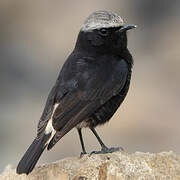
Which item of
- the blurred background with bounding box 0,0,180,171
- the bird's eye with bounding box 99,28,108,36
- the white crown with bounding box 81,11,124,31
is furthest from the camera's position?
the blurred background with bounding box 0,0,180,171

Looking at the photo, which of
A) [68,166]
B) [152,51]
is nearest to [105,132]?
[152,51]

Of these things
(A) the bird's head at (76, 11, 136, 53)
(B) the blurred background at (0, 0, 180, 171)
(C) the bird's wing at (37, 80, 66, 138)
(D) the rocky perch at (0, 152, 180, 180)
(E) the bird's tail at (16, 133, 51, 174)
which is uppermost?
(A) the bird's head at (76, 11, 136, 53)

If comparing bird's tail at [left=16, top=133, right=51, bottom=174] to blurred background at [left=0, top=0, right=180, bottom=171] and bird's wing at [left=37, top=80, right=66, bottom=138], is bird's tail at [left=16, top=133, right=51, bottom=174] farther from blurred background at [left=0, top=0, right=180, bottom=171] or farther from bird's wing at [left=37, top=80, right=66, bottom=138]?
blurred background at [left=0, top=0, right=180, bottom=171]

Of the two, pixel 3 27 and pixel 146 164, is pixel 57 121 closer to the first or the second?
pixel 146 164

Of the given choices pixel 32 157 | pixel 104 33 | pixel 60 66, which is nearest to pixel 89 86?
pixel 104 33

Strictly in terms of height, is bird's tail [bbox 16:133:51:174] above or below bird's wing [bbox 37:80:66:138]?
below

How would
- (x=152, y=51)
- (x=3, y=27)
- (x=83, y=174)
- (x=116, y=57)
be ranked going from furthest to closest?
(x=3, y=27) → (x=152, y=51) → (x=116, y=57) → (x=83, y=174)

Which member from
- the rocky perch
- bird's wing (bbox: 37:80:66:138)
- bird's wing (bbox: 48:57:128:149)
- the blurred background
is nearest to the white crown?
bird's wing (bbox: 48:57:128:149)
